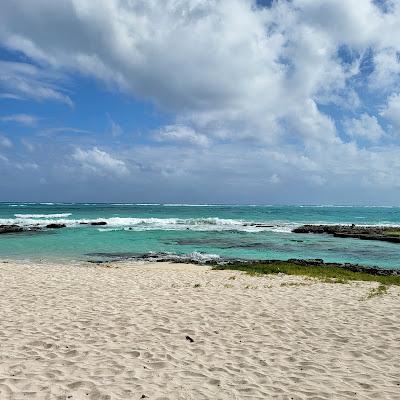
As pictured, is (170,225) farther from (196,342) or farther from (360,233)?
(196,342)

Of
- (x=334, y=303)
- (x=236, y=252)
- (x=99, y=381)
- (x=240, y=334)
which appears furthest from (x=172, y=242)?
(x=99, y=381)

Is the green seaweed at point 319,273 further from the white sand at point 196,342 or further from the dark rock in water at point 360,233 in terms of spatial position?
the dark rock in water at point 360,233

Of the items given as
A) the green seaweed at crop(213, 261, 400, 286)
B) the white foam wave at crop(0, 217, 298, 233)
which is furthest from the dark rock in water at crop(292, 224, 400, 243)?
the green seaweed at crop(213, 261, 400, 286)

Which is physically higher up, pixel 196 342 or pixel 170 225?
pixel 196 342

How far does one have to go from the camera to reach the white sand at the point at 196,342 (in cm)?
560

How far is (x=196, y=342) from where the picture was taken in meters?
7.48

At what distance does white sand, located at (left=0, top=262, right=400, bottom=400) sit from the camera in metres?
5.60

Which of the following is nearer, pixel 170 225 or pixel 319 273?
pixel 319 273

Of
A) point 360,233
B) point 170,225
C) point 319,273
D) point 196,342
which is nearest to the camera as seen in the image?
point 196,342

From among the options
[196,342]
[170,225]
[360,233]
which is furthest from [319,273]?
[170,225]

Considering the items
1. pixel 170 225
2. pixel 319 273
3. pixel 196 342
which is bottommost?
pixel 170 225

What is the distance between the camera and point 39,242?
3073 centimetres

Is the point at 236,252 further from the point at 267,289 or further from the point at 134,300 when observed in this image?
the point at 134,300

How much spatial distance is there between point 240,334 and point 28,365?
13.4ft
